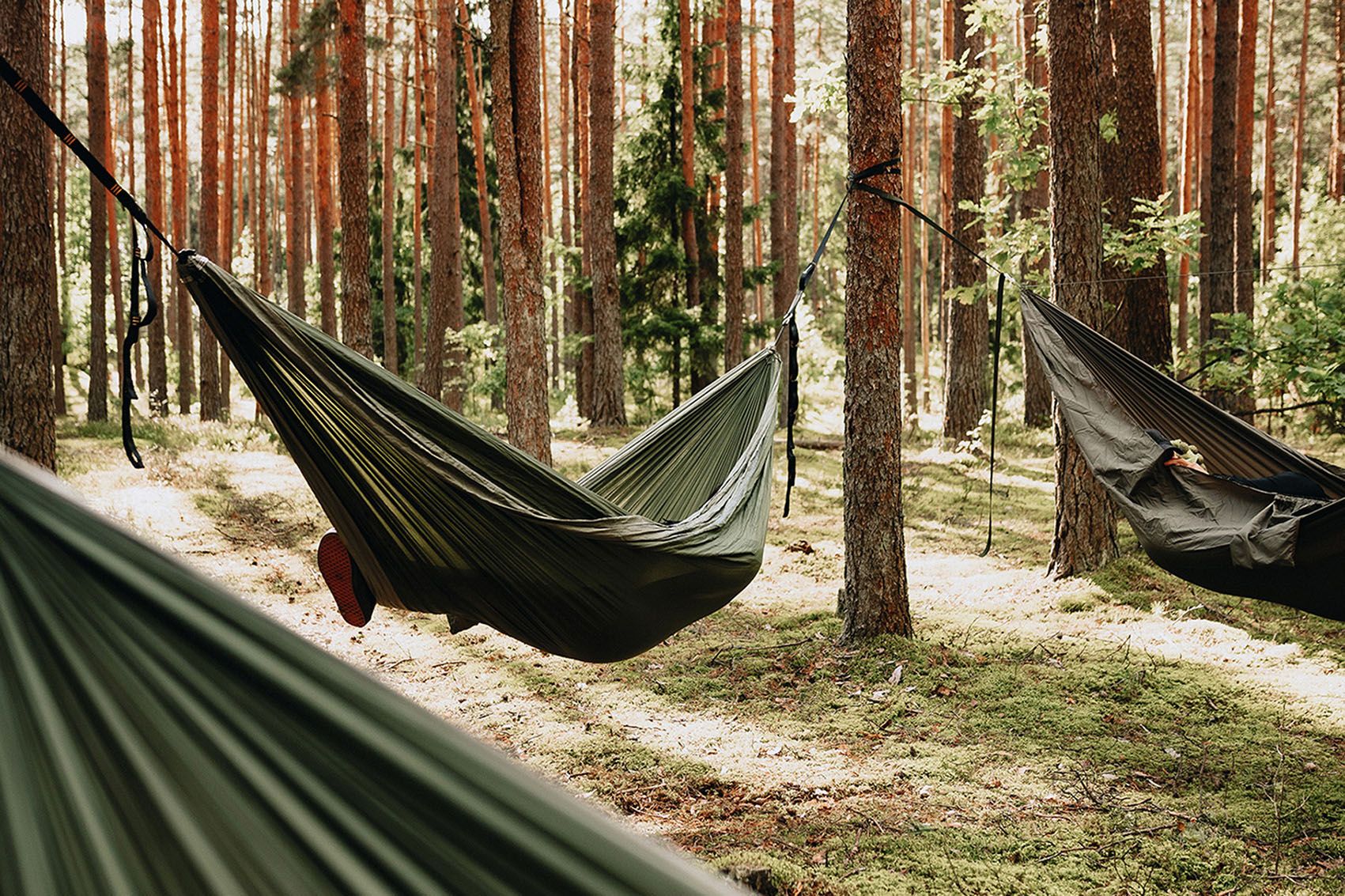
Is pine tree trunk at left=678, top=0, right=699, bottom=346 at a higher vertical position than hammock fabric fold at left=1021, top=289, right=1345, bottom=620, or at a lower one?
higher

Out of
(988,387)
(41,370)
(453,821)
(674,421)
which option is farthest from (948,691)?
(988,387)

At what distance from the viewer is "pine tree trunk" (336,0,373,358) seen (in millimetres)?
5902

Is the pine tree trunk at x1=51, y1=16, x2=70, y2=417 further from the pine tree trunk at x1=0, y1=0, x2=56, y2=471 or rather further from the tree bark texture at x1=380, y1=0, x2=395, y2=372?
the pine tree trunk at x1=0, y1=0, x2=56, y2=471

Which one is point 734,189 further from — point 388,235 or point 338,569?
point 338,569

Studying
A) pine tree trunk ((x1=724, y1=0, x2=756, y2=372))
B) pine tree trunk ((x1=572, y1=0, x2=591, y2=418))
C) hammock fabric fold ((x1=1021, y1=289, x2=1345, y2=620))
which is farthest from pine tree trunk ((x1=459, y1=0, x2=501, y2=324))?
hammock fabric fold ((x1=1021, y1=289, x2=1345, y2=620))

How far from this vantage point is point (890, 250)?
11.5ft

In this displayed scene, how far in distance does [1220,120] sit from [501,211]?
18.1 ft

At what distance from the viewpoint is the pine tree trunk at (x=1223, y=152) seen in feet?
23.2

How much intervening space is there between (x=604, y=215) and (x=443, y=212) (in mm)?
1615

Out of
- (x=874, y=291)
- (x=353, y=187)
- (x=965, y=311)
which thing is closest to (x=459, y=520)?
(x=874, y=291)

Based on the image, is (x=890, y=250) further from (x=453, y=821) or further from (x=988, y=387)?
(x=988, y=387)

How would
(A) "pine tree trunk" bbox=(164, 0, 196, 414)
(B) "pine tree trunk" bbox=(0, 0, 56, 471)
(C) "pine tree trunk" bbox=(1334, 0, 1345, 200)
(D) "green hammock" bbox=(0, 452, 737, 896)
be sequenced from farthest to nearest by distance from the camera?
(C) "pine tree trunk" bbox=(1334, 0, 1345, 200) < (A) "pine tree trunk" bbox=(164, 0, 196, 414) < (B) "pine tree trunk" bbox=(0, 0, 56, 471) < (D) "green hammock" bbox=(0, 452, 737, 896)

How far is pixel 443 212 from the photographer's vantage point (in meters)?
9.09

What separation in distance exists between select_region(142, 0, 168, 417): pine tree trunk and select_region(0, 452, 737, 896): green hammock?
36.0 feet
